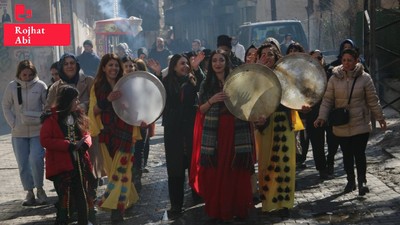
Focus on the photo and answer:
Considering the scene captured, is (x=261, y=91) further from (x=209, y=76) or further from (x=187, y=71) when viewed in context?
(x=187, y=71)

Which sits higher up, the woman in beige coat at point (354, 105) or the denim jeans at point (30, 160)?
the woman in beige coat at point (354, 105)

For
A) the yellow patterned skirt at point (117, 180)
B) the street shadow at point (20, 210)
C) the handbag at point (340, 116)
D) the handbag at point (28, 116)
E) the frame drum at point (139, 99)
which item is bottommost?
the street shadow at point (20, 210)

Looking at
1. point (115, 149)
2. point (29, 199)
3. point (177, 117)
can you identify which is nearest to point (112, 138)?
point (115, 149)

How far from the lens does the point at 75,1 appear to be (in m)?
42.0

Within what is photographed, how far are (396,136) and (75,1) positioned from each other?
29822 millimetres

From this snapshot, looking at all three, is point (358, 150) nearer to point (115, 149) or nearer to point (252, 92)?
point (252, 92)

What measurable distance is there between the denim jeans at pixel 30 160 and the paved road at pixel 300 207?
31cm

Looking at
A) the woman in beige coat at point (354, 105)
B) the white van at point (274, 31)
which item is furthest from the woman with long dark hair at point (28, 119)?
the white van at point (274, 31)

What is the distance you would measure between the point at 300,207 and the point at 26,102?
11.5 ft

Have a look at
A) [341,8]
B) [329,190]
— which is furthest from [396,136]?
[341,8]

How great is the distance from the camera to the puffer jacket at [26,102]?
1041 centimetres

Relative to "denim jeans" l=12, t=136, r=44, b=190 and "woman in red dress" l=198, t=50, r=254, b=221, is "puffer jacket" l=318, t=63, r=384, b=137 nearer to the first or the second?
"woman in red dress" l=198, t=50, r=254, b=221

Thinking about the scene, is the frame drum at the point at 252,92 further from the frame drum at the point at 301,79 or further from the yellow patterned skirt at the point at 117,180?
the yellow patterned skirt at the point at 117,180

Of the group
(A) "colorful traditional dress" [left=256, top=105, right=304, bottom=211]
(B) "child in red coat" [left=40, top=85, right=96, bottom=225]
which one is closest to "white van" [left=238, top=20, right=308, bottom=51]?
(A) "colorful traditional dress" [left=256, top=105, right=304, bottom=211]
